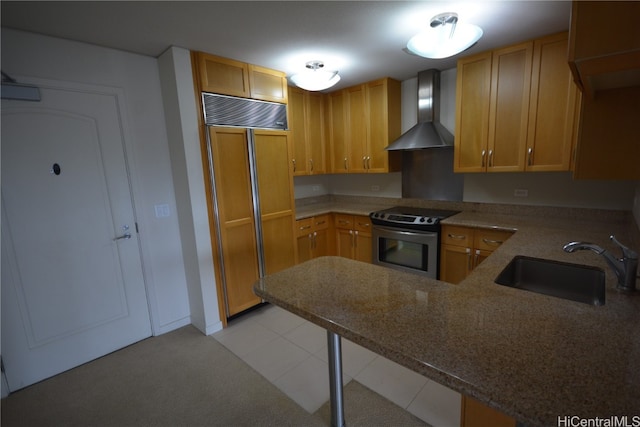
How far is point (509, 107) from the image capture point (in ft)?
8.55

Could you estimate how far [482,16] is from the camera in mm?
1981

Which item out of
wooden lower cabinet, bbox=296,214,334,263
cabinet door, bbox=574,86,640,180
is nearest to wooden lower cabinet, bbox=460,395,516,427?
cabinet door, bbox=574,86,640,180

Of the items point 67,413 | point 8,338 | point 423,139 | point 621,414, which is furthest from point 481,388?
point 8,338

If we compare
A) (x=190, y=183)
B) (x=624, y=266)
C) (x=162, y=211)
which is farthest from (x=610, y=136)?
(x=162, y=211)

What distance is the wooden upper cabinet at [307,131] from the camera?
3.67 m

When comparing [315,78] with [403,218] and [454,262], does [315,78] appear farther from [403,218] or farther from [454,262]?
[454,262]

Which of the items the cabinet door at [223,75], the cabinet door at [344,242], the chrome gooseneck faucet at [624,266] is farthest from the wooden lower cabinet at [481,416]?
the cabinet door at [223,75]

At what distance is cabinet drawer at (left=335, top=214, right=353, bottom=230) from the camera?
3787 mm

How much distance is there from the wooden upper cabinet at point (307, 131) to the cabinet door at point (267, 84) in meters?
0.51

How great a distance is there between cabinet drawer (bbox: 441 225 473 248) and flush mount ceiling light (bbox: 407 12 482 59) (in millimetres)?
1603

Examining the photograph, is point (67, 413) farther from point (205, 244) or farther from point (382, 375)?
point (382, 375)

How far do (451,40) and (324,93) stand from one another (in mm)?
2285

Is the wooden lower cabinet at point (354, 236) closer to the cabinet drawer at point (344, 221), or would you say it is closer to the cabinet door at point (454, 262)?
the cabinet drawer at point (344, 221)

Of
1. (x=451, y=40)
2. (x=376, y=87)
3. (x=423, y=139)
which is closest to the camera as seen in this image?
(x=451, y=40)
